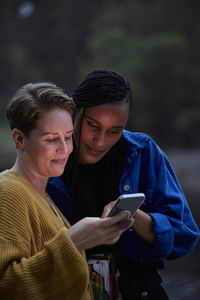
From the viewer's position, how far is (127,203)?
53.3 inches

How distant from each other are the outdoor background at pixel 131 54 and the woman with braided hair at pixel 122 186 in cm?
818

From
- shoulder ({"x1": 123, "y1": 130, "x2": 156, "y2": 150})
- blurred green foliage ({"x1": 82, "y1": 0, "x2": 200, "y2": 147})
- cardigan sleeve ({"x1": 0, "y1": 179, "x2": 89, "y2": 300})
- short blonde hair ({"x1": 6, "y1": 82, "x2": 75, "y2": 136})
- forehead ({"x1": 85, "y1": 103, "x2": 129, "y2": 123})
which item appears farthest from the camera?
blurred green foliage ({"x1": 82, "y1": 0, "x2": 200, "y2": 147})

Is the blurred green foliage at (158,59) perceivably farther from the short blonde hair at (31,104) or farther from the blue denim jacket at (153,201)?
the short blonde hair at (31,104)

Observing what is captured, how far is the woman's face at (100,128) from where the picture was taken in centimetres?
170

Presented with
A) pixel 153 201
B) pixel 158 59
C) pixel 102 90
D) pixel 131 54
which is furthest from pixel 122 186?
pixel 158 59

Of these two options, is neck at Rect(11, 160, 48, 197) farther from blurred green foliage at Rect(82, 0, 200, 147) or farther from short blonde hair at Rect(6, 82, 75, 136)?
blurred green foliage at Rect(82, 0, 200, 147)

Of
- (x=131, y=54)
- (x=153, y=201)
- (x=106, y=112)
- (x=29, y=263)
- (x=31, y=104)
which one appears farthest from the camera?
(x=131, y=54)

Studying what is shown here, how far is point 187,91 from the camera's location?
14.8 m

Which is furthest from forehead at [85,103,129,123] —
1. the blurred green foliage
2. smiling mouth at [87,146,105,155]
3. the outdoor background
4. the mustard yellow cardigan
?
the blurred green foliage

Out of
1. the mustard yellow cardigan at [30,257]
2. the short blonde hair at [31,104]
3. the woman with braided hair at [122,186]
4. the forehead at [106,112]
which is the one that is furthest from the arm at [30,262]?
the forehead at [106,112]

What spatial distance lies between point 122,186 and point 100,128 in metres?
0.28

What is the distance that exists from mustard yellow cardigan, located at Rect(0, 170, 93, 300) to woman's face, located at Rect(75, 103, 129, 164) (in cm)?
46

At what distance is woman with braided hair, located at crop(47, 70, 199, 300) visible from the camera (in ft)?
5.61

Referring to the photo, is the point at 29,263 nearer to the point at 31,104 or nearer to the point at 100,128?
the point at 31,104
